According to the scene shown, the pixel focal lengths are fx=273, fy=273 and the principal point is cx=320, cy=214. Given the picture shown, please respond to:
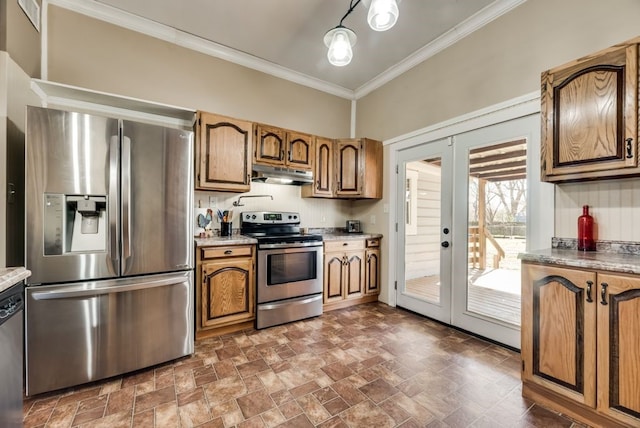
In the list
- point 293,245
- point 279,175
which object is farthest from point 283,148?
point 293,245

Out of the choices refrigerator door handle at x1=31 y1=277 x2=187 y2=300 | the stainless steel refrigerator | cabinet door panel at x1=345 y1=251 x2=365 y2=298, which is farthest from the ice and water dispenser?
cabinet door panel at x1=345 y1=251 x2=365 y2=298

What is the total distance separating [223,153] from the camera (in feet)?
9.65

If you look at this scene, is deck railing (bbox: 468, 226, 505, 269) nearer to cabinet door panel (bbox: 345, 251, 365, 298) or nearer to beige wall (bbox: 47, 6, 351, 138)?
cabinet door panel (bbox: 345, 251, 365, 298)

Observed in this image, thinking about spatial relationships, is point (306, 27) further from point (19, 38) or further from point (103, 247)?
point (103, 247)

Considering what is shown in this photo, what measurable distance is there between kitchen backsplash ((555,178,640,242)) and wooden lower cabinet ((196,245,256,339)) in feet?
8.99

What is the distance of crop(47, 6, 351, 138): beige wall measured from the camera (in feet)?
8.35

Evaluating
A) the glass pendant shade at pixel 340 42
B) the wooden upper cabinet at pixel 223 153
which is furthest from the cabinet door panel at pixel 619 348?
the wooden upper cabinet at pixel 223 153

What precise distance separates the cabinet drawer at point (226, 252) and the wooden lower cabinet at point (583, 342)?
2354mm

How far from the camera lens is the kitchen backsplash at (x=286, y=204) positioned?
10.8 feet

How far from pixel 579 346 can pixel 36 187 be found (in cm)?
344

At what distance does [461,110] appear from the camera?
283cm

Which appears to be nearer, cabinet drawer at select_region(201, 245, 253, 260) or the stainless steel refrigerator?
the stainless steel refrigerator

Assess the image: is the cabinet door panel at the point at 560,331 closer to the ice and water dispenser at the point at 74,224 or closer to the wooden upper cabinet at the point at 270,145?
the wooden upper cabinet at the point at 270,145

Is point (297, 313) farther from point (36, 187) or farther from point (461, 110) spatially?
point (461, 110)
